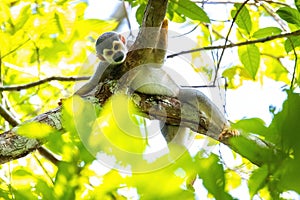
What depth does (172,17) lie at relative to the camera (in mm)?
2684

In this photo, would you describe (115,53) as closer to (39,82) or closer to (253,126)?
(39,82)

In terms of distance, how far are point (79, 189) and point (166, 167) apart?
0.59 ft

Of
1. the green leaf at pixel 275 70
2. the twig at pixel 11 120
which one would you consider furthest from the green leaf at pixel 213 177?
the green leaf at pixel 275 70

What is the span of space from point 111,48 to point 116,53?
0.13 m

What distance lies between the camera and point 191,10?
2309 mm

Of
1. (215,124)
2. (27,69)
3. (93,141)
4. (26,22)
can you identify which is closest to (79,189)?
(93,141)

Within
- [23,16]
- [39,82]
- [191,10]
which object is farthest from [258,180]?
[39,82]

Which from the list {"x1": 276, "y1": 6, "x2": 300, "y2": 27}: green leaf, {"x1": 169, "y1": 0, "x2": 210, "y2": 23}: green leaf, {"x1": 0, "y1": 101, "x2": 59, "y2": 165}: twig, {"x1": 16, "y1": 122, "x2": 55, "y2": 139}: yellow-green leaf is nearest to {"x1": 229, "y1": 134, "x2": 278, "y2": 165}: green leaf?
{"x1": 16, "y1": 122, "x2": 55, "y2": 139}: yellow-green leaf

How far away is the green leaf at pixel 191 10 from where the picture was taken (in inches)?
89.9

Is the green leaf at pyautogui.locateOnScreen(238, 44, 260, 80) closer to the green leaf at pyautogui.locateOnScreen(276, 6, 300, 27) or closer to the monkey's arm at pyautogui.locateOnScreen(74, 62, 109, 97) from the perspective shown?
the green leaf at pyautogui.locateOnScreen(276, 6, 300, 27)

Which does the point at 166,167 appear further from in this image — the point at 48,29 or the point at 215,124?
the point at 48,29

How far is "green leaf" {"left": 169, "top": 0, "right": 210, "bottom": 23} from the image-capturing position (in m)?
2.28

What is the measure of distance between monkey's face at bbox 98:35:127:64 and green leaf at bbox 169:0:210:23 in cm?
57

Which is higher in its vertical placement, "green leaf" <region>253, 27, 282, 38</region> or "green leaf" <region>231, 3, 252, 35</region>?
"green leaf" <region>231, 3, 252, 35</region>
